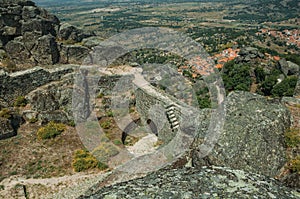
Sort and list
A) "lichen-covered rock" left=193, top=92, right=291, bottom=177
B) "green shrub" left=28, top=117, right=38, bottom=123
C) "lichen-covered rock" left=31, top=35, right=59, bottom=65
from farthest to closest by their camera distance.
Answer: "lichen-covered rock" left=31, top=35, right=59, bottom=65 < "green shrub" left=28, top=117, right=38, bottom=123 < "lichen-covered rock" left=193, top=92, right=291, bottom=177

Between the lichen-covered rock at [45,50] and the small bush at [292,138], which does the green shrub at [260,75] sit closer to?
the lichen-covered rock at [45,50]

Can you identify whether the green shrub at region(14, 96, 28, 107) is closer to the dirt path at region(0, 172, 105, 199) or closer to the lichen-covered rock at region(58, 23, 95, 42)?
the dirt path at region(0, 172, 105, 199)

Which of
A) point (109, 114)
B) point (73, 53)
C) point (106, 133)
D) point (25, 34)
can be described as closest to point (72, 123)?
point (106, 133)

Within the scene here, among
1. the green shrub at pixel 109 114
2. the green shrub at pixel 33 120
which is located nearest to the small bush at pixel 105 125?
the green shrub at pixel 109 114

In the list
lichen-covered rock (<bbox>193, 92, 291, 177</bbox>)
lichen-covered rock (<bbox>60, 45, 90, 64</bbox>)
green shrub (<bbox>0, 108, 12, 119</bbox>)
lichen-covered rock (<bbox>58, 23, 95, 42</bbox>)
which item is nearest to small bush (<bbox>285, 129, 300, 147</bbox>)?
lichen-covered rock (<bbox>193, 92, 291, 177</bbox>)

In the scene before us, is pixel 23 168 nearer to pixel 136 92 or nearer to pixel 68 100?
pixel 68 100

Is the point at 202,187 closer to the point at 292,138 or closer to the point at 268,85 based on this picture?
the point at 292,138

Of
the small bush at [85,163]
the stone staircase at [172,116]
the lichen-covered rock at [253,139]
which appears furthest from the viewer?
the stone staircase at [172,116]

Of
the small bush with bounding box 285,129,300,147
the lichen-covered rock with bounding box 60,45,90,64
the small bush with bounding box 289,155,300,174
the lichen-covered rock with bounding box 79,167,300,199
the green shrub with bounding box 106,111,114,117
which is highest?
the lichen-covered rock with bounding box 60,45,90,64
